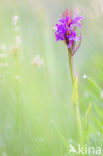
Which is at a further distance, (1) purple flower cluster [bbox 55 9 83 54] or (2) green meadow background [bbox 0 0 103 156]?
(2) green meadow background [bbox 0 0 103 156]

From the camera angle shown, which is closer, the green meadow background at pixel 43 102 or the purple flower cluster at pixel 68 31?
the purple flower cluster at pixel 68 31

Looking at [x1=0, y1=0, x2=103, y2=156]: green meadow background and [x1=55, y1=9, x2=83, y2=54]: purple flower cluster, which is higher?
[x1=55, y1=9, x2=83, y2=54]: purple flower cluster

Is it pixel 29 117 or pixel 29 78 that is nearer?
pixel 29 117

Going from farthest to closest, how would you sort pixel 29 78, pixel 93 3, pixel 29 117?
pixel 93 3, pixel 29 78, pixel 29 117

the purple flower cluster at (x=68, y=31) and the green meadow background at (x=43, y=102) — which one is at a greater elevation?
the purple flower cluster at (x=68, y=31)

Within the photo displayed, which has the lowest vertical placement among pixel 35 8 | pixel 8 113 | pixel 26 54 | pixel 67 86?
pixel 67 86

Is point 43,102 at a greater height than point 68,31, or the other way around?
point 68,31

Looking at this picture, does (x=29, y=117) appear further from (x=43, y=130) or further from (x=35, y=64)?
(x=35, y=64)

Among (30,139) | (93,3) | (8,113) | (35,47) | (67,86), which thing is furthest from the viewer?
(35,47)

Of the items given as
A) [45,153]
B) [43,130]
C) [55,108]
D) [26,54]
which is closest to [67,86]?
[26,54]

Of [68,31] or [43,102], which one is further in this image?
[43,102]

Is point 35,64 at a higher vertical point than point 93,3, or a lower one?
lower
